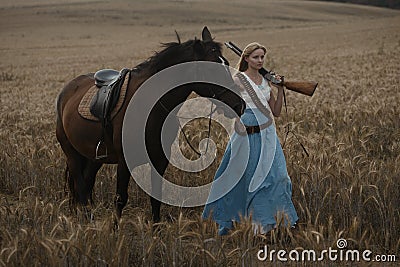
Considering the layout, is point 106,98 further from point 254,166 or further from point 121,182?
point 254,166

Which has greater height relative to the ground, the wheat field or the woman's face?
the woman's face

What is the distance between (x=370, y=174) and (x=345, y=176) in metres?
0.35

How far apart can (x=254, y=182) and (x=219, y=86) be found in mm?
1115

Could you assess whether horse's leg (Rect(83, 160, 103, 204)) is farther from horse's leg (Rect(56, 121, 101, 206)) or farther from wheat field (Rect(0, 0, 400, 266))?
wheat field (Rect(0, 0, 400, 266))

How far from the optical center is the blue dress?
17.7 feet

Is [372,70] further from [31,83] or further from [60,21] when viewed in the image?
[60,21]

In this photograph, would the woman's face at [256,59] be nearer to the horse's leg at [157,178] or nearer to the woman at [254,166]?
the woman at [254,166]

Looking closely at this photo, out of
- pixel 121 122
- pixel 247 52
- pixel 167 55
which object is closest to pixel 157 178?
pixel 121 122

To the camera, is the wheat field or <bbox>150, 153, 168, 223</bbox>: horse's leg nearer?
the wheat field

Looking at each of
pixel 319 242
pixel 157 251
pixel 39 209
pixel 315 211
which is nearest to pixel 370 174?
pixel 315 211

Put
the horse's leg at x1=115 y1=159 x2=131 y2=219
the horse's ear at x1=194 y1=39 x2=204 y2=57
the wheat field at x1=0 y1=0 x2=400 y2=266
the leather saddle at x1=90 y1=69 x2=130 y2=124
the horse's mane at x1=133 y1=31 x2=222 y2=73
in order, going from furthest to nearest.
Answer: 1. the leather saddle at x1=90 y1=69 x2=130 y2=124
2. the horse's leg at x1=115 y1=159 x2=131 y2=219
3. the horse's mane at x1=133 y1=31 x2=222 y2=73
4. the horse's ear at x1=194 y1=39 x2=204 y2=57
5. the wheat field at x1=0 y1=0 x2=400 y2=266

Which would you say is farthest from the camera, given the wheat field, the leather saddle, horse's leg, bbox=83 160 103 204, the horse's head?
horse's leg, bbox=83 160 103 204

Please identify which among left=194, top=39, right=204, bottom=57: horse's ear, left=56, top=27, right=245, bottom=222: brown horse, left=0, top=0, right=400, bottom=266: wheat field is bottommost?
left=0, top=0, right=400, bottom=266: wheat field

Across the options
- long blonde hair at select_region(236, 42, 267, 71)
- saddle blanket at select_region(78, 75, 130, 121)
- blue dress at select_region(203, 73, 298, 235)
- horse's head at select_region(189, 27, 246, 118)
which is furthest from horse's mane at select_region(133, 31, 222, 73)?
blue dress at select_region(203, 73, 298, 235)
